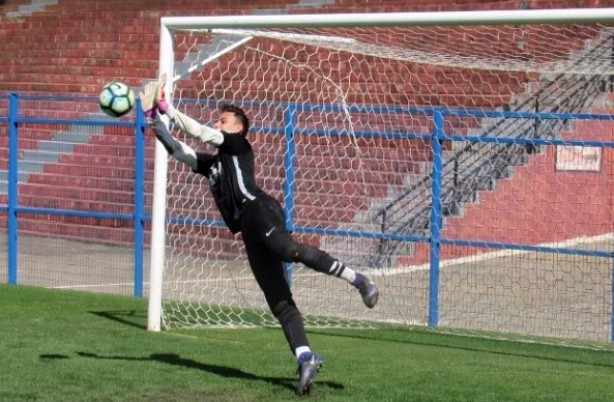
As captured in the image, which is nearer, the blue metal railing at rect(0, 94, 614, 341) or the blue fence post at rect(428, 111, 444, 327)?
the blue metal railing at rect(0, 94, 614, 341)

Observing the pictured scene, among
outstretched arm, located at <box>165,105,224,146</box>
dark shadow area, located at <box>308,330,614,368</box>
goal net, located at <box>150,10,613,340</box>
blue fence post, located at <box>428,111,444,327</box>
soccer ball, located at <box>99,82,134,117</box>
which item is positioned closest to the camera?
outstretched arm, located at <box>165,105,224,146</box>

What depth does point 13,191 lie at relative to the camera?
14609 millimetres

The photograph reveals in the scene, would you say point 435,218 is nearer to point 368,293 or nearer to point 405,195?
point 405,195

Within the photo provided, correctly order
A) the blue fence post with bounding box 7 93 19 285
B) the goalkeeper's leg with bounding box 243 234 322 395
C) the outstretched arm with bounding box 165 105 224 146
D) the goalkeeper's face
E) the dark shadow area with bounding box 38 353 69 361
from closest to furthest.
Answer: the goalkeeper's leg with bounding box 243 234 322 395 → the outstretched arm with bounding box 165 105 224 146 → the goalkeeper's face → the dark shadow area with bounding box 38 353 69 361 → the blue fence post with bounding box 7 93 19 285

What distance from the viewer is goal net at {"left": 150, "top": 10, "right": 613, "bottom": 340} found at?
12070 millimetres

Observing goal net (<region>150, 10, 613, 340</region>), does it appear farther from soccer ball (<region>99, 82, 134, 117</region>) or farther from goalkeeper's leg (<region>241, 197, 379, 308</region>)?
goalkeeper's leg (<region>241, 197, 379, 308</region>)

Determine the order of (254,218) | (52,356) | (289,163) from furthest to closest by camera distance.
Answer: (289,163) < (52,356) < (254,218)

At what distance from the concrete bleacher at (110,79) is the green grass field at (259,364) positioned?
2948 mm

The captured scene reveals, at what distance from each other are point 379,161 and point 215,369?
5989 mm

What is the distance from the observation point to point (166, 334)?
10180 millimetres

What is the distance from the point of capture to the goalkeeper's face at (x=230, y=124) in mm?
8258

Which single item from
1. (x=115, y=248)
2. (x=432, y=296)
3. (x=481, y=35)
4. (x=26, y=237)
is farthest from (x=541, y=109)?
(x=26, y=237)

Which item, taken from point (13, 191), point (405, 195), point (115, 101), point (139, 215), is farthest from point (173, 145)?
point (13, 191)

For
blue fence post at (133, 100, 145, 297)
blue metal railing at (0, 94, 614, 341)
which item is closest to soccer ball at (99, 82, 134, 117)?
blue metal railing at (0, 94, 614, 341)
